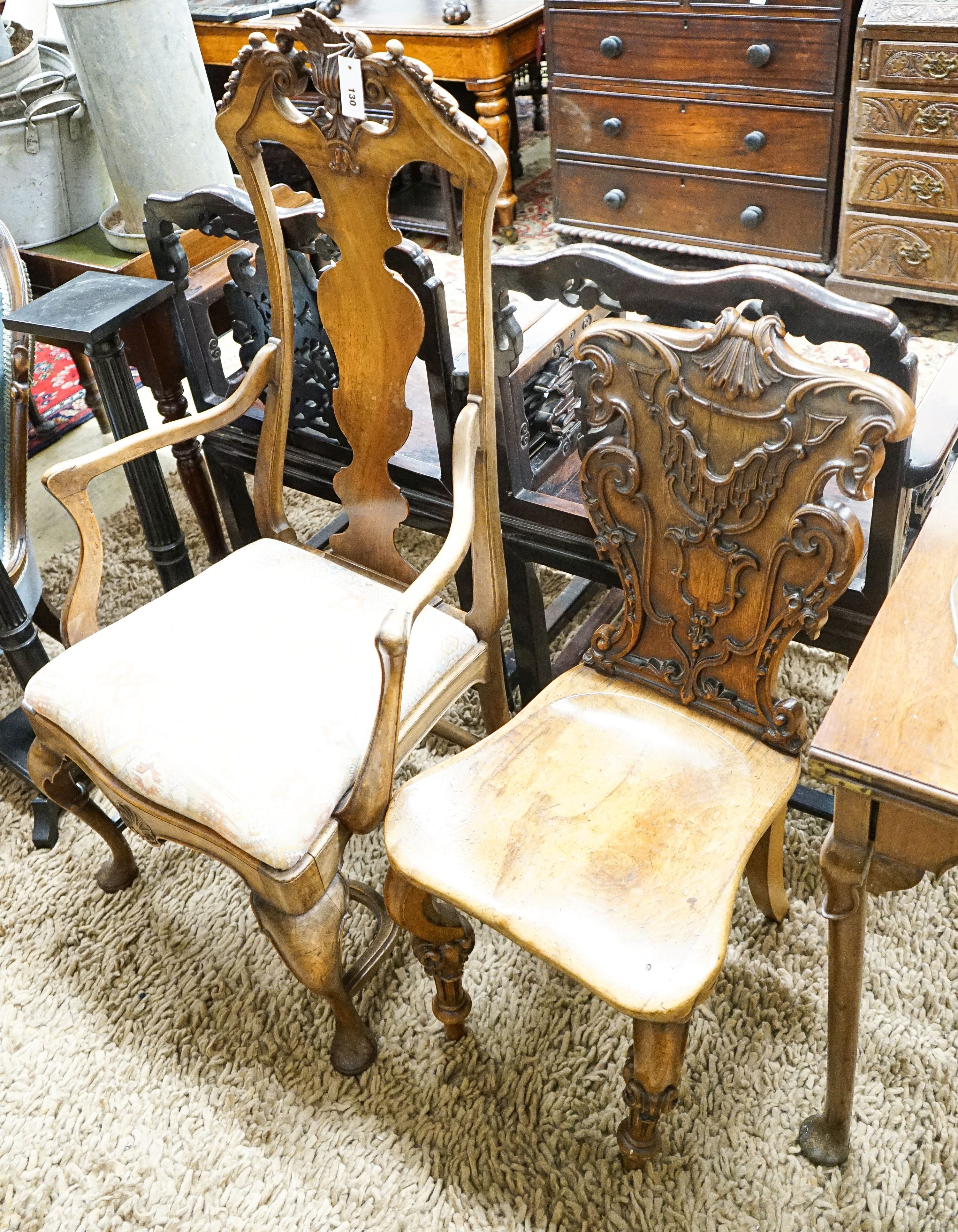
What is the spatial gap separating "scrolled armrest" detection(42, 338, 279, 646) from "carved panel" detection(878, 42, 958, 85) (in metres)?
1.86

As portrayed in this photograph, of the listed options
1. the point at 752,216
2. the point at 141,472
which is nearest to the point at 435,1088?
the point at 141,472

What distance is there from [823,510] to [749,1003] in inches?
30.6

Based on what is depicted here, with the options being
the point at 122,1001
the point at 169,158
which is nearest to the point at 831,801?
the point at 122,1001

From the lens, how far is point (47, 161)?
7.83ft

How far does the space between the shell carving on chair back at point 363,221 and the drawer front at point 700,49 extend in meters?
1.84

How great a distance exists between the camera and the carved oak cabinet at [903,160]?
8.04 feet

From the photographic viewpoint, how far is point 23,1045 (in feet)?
5.06

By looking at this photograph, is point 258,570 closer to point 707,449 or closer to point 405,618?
point 405,618

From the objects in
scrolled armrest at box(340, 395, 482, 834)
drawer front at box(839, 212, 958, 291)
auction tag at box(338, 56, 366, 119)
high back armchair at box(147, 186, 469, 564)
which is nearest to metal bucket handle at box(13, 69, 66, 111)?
high back armchair at box(147, 186, 469, 564)

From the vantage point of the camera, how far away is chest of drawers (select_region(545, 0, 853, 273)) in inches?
106

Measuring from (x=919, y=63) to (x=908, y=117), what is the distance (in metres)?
0.13

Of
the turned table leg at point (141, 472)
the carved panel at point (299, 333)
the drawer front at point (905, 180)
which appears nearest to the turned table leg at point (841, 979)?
the carved panel at point (299, 333)

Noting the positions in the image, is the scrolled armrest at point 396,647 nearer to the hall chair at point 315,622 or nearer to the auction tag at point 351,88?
the hall chair at point 315,622

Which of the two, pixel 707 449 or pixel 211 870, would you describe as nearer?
pixel 707 449
